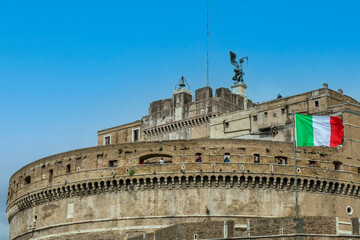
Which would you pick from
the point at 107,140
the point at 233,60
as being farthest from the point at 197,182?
the point at 233,60

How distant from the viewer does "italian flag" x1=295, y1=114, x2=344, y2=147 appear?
38.7 m

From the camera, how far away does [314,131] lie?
38781 mm

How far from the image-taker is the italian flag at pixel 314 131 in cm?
3872

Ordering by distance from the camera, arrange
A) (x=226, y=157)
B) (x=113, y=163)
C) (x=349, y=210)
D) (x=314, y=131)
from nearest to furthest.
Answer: (x=314, y=131), (x=226, y=157), (x=349, y=210), (x=113, y=163)

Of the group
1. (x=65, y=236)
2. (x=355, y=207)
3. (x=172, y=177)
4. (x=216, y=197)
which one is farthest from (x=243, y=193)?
(x=65, y=236)

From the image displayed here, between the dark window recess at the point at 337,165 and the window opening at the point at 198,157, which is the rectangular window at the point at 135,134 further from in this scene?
the dark window recess at the point at 337,165

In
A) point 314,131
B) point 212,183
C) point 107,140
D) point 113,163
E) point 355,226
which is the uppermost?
point 107,140

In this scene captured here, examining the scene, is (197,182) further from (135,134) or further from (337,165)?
(135,134)

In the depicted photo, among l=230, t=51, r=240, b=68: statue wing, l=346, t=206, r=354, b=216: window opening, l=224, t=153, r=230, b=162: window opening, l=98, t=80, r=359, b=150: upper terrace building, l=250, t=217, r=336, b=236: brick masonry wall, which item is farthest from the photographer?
l=230, t=51, r=240, b=68: statue wing

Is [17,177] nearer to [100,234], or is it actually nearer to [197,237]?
[100,234]

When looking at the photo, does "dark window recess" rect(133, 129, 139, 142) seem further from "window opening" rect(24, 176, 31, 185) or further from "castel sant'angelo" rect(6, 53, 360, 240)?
"window opening" rect(24, 176, 31, 185)

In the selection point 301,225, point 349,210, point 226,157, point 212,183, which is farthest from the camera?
point 349,210

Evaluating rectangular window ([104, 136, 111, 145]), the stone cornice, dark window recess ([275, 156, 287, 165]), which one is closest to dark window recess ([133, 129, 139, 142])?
rectangular window ([104, 136, 111, 145])

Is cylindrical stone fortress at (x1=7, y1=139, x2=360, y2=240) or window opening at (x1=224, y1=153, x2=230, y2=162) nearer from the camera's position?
cylindrical stone fortress at (x1=7, y1=139, x2=360, y2=240)
